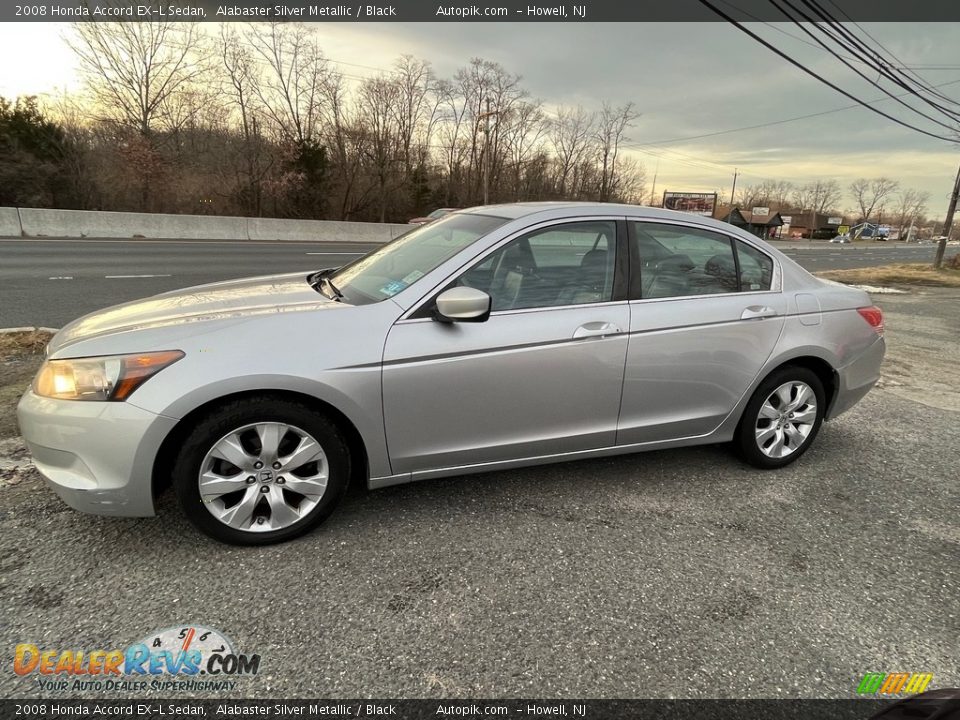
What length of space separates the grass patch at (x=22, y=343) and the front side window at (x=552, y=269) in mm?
4888

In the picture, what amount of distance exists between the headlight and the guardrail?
67.6 feet

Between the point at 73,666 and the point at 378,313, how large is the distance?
178 centimetres

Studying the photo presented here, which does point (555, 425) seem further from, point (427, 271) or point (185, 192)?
point (185, 192)

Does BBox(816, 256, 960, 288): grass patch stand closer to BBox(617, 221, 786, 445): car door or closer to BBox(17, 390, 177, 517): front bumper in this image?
BBox(617, 221, 786, 445): car door

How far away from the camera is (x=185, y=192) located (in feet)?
89.7

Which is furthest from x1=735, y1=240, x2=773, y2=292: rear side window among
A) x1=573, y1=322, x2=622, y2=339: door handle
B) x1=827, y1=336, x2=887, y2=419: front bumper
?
x1=573, y1=322, x2=622, y2=339: door handle

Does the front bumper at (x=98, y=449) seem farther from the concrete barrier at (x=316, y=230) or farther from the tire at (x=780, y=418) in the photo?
the concrete barrier at (x=316, y=230)

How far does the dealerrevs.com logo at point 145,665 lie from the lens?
5.97 ft

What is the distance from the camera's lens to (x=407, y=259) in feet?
10.3

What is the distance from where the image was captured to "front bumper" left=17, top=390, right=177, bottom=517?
2.21 metres

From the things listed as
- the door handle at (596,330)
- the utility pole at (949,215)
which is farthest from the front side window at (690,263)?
the utility pole at (949,215)

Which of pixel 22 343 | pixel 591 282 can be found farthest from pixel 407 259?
pixel 22 343

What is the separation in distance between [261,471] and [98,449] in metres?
0.66

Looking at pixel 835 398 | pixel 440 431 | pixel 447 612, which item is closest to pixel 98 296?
pixel 440 431
